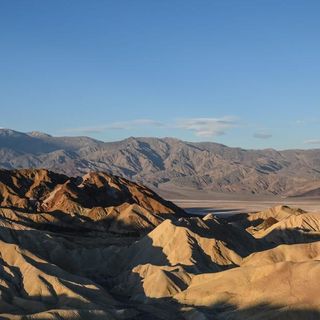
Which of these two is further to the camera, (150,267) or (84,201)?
(84,201)

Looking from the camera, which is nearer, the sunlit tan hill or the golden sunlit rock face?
the golden sunlit rock face

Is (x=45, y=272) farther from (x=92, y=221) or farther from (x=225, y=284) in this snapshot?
(x=92, y=221)

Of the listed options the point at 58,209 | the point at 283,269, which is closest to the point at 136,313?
the point at 283,269

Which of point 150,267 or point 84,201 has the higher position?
point 84,201

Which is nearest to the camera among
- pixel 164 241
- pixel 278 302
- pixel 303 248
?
pixel 278 302

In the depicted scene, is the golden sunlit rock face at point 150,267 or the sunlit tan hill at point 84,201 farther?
A: the sunlit tan hill at point 84,201

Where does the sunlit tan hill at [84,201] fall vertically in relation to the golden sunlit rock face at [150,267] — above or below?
above

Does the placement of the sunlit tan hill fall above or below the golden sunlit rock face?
above

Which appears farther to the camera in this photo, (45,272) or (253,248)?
(253,248)
